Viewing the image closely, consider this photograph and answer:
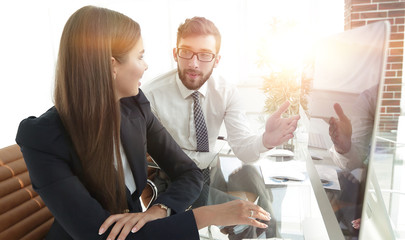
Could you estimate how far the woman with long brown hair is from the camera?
843 mm

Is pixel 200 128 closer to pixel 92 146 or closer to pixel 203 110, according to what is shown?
pixel 203 110

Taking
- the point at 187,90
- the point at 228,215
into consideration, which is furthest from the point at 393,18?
the point at 228,215

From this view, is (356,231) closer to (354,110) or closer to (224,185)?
(354,110)

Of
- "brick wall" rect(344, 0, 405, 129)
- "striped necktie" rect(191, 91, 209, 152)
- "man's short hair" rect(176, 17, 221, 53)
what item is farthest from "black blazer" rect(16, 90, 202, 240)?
"brick wall" rect(344, 0, 405, 129)

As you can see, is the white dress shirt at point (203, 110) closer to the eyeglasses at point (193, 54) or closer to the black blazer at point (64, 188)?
the eyeglasses at point (193, 54)

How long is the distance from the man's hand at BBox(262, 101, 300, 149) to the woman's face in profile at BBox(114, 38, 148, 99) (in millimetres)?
689

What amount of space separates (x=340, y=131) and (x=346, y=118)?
Answer: 61 mm

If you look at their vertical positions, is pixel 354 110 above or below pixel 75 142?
above

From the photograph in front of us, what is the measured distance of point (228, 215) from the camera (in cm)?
89

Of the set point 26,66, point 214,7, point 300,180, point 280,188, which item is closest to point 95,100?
point 280,188

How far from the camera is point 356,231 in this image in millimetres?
562

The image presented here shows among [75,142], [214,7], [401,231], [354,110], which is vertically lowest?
[401,231]

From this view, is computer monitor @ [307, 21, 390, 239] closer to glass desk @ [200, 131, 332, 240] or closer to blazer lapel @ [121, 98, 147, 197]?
glass desk @ [200, 131, 332, 240]

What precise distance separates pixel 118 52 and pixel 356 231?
0.78 meters
